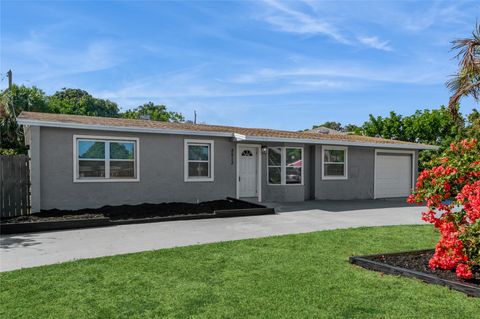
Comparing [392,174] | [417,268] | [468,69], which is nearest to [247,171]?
[392,174]

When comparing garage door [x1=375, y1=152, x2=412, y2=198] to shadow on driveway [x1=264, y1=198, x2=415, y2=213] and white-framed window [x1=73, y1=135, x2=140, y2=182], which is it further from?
white-framed window [x1=73, y1=135, x2=140, y2=182]

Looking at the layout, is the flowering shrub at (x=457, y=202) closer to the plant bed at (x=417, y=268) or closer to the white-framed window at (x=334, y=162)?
the plant bed at (x=417, y=268)

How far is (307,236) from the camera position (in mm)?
7895

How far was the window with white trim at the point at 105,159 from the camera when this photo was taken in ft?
36.4

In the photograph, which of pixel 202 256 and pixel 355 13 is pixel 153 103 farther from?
pixel 202 256

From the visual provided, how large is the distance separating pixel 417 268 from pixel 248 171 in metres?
9.43

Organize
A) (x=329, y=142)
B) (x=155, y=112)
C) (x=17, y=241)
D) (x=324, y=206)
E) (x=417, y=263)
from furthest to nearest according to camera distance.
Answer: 1. (x=155, y=112)
2. (x=329, y=142)
3. (x=324, y=206)
4. (x=17, y=241)
5. (x=417, y=263)

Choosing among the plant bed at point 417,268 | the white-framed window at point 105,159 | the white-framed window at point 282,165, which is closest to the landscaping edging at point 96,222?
the white-framed window at point 105,159

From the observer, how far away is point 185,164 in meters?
12.6

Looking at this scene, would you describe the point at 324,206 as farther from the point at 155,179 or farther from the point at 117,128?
the point at 117,128

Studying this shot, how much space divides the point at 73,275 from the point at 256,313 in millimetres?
2847

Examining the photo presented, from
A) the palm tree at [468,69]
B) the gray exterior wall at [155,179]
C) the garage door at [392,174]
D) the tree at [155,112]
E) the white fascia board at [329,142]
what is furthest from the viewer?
the tree at [155,112]

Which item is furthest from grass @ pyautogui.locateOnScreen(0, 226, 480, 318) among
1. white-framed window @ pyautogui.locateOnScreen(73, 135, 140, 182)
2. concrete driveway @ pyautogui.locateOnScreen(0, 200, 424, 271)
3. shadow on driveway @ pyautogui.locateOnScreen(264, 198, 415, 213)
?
shadow on driveway @ pyautogui.locateOnScreen(264, 198, 415, 213)

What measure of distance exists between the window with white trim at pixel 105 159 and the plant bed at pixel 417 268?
822 cm
